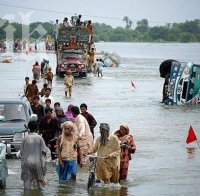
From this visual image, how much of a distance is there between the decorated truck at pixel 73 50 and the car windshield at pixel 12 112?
116ft

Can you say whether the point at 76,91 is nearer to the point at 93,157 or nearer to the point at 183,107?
the point at 183,107

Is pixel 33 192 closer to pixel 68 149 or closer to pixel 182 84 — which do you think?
pixel 68 149

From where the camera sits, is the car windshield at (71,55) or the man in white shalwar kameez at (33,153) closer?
the man in white shalwar kameez at (33,153)

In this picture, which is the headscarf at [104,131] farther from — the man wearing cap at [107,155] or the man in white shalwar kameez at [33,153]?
the man in white shalwar kameez at [33,153]

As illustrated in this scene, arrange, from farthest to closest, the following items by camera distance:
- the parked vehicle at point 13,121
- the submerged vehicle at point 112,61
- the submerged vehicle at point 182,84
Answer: the submerged vehicle at point 112,61, the submerged vehicle at point 182,84, the parked vehicle at point 13,121

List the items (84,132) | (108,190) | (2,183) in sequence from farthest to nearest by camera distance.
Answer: (84,132), (108,190), (2,183)

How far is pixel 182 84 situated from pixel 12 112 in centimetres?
1816

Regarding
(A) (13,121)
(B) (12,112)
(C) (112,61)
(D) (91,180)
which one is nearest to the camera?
(D) (91,180)

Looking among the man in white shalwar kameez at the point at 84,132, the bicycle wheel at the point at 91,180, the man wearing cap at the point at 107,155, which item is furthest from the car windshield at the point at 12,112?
the bicycle wheel at the point at 91,180

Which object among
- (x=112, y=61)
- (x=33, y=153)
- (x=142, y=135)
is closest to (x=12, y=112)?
(x=33, y=153)

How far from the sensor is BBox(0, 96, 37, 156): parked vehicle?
19.4 m

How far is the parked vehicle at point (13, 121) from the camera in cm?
1938

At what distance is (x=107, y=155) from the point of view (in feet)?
50.5

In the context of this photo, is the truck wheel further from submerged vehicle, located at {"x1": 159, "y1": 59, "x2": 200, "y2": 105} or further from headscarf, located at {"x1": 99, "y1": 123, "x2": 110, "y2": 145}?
submerged vehicle, located at {"x1": 159, "y1": 59, "x2": 200, "y2": 105}
